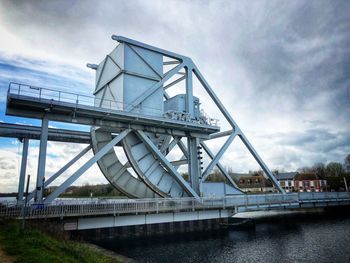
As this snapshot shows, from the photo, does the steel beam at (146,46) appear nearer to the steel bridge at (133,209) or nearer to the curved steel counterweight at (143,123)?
the curved steel counterweight at (143,123)

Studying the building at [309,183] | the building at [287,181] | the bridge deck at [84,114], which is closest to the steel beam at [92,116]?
the bridge deck at [84,114]

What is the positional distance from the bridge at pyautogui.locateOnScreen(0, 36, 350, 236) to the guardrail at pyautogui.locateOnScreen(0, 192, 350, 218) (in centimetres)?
7

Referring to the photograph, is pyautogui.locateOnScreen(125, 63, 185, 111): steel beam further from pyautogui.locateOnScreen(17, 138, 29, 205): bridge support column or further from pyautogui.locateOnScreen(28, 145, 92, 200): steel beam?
pyautogui.locateOnScreen(17, 138, 29, 205): bridge support column

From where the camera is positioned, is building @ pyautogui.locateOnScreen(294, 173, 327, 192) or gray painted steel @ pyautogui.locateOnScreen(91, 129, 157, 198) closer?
gray painted steel @ pyautogui.locateOnScreen(91, 129, 157, 198)

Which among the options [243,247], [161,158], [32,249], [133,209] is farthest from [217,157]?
[32,249]

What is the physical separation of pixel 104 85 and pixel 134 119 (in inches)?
264

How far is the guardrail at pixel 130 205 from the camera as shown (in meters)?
16.1

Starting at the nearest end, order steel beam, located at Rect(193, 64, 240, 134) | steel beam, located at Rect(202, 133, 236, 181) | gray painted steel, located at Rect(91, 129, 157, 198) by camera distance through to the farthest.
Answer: gray painted steel, located at Rect(91, 129, 157, 198) → steel beam, located at Rect(202, 133, 236, 181) → steel beam, located at Rect(193, 64, 240, 134)

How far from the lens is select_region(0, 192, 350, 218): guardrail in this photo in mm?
16062

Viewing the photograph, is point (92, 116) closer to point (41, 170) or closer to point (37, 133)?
point (41, 170)

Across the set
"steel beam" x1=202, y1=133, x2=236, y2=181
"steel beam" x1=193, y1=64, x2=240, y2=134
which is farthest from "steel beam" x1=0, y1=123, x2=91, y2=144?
"steel beam" x1=193, y1=64, x2=240, y2=134

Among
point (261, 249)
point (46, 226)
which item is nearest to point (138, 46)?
point (46, 226)

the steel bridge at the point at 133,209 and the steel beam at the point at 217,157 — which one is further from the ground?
the steel beam at the point at 217,157

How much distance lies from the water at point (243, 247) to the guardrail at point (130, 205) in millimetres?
2358
